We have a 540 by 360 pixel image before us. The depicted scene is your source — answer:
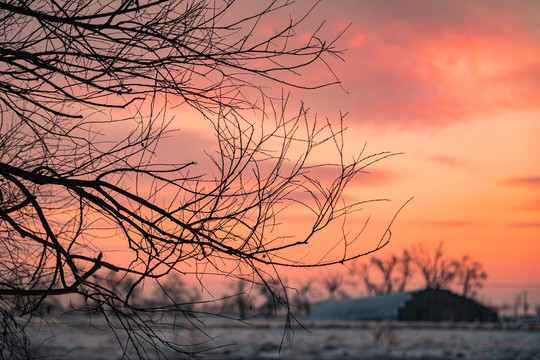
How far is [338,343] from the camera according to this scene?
88.4 ft

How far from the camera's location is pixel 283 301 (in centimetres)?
479

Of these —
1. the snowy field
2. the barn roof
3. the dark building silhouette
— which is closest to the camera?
the snowy field

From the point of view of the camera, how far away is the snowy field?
23391 millimetres

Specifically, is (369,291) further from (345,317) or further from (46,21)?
(46,21)

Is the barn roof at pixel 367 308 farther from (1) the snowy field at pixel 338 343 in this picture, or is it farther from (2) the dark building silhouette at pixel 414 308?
(1) the snowy field at pixel 338 343

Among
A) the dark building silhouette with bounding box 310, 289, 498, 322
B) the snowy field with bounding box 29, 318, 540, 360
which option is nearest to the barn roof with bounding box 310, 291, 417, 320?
the dark building silhouette with bounding box 310, 289, 498, 322

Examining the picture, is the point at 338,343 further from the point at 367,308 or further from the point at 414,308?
the point at 414,308

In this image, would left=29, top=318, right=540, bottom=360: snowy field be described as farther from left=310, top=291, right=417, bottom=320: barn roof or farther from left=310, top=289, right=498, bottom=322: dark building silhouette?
left=310, top=289, right=498, bottom=322: dark building silhouette

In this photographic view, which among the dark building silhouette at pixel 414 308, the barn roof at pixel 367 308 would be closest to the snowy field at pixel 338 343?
the barn roof at pixel 367 308

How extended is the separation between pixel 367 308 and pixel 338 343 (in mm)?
20560

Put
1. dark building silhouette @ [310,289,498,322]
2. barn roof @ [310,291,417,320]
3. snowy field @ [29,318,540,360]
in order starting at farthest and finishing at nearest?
1. dark building silhouette @ [310,289,498,322]
2. barn roof @ [310,291,417,320]
3. snowy field @ [29,318,540,360]

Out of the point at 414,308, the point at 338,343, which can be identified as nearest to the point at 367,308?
the point at 414,308

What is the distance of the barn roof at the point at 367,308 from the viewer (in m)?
45.6

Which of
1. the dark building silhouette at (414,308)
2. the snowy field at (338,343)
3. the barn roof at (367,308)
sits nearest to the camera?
the snowy field at (338,343)
